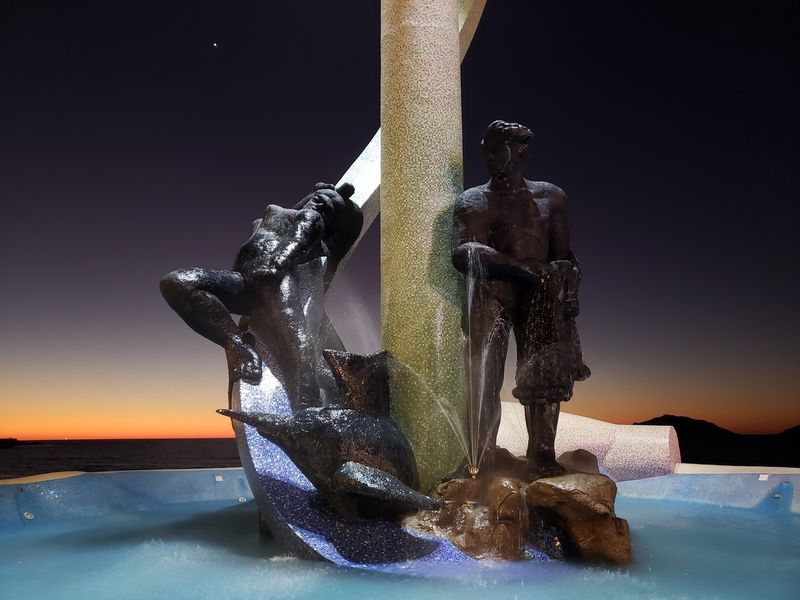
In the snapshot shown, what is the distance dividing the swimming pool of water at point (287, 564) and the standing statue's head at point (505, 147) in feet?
8.02

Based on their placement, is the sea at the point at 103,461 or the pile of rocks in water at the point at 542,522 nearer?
the pile of rocks in water at the point at 542,522

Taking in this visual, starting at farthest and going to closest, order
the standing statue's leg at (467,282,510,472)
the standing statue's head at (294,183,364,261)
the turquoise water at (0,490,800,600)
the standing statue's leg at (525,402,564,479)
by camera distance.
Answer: the standing statue's head at (294,183,364,261), the standing statue's leg at (467,282,510,472), the standing statue's leg at (525,402,564,479), the turquoise water at (0,490,800,600)

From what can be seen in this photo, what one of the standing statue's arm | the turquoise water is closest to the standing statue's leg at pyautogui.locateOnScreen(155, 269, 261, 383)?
the turquoise water

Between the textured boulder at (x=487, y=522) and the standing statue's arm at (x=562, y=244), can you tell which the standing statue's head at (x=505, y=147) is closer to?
the standing statue's arm at (x=562, y=244)

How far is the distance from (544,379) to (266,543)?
1.98 m

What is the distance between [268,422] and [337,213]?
2326 mm

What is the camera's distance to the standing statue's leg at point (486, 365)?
467 centimetres

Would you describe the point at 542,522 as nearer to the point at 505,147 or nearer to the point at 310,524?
the point at 310,524

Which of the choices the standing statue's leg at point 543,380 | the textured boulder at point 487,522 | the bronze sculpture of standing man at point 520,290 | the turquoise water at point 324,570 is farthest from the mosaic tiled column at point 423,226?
the turquoise water at point 324,570

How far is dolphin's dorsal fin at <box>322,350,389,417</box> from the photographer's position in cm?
460

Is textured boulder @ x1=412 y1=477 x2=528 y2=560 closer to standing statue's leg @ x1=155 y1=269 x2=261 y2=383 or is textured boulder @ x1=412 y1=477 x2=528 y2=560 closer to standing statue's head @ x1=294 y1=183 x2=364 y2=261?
standing statue's leg @ x1=155 y1=269 x2=261 y2=383

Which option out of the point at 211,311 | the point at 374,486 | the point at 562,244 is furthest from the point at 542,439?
the point at 211,311

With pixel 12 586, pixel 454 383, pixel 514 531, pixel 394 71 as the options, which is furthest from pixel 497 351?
pixel 12 586

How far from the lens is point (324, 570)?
3578 millimetres
